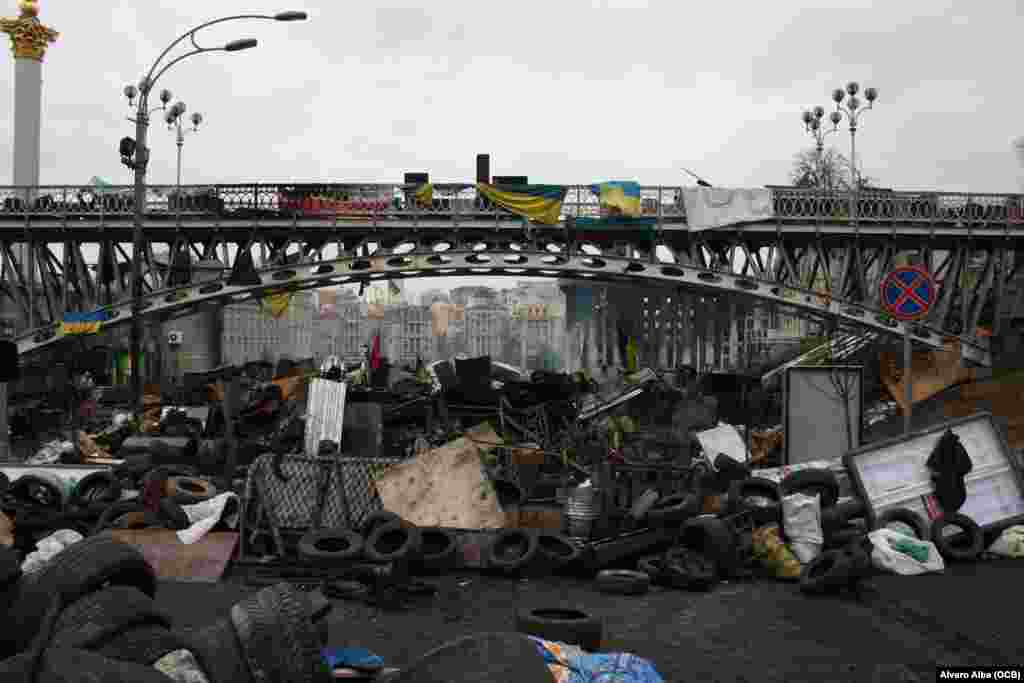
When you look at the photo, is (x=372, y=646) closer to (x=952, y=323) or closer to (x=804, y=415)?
(x=804, y=415)

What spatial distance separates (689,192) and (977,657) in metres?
32.5

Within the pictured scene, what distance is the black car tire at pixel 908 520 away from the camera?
10.7 m

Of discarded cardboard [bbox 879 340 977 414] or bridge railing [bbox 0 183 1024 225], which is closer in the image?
discarded cardboard [bbox 879 340 977 414]

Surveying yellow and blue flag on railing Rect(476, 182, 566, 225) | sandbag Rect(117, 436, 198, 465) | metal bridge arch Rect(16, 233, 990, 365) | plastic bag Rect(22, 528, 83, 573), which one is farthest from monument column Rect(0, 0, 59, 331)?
plastic bag Rect(22, 528, 83, 573)

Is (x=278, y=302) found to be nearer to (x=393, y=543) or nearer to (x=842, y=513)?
(x=393, y=543)

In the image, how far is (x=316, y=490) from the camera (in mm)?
11508

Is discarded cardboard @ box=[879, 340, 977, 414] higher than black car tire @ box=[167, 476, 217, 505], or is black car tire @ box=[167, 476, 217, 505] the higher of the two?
discarded cardboard @ box=[879, 340, 977, 414]

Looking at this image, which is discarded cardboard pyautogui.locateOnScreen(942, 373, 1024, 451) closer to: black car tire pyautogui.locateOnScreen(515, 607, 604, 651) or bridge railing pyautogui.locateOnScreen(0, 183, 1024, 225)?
black car tire pyautogui.locateOnScreen(515, 607, 604, 651)

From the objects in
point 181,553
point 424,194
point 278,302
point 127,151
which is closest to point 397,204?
point 424,194

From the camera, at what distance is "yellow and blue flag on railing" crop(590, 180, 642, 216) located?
3828 cm

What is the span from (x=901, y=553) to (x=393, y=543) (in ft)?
18.2

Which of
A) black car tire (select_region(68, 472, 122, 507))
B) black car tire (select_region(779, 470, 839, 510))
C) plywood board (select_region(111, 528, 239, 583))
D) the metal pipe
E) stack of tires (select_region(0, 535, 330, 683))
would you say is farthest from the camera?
the metal pipe

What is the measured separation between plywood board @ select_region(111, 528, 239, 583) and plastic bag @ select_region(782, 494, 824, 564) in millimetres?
6105

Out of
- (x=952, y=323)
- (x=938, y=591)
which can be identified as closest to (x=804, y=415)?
(x=938, y=591)
